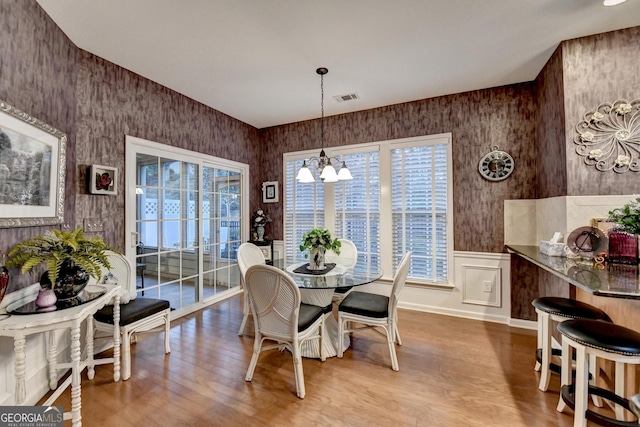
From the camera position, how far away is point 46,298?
5.64 feet

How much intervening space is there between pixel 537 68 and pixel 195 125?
410cm

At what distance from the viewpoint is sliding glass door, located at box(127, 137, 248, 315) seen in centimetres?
314

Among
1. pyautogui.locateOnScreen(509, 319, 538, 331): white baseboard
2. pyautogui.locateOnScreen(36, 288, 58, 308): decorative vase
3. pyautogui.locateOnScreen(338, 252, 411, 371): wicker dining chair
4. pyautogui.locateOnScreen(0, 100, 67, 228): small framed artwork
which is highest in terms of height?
pyautogui.locateOnScreen(0, 100, 67, 228): small framed artwork

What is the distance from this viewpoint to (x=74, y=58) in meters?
2.50

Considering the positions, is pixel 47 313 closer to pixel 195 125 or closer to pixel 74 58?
pixel 74 58

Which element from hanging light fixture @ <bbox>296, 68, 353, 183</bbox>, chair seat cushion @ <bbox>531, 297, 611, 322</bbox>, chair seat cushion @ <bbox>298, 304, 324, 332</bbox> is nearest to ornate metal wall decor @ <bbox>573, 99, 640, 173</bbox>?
chair seat cushion @ <bbox>531, 297, 611, 322</bbox>

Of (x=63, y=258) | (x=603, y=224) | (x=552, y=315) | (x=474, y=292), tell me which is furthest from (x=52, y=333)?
(x=603, y=224)

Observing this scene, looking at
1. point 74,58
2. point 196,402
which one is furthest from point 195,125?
point 196,402

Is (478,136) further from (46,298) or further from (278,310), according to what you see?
(46,298)

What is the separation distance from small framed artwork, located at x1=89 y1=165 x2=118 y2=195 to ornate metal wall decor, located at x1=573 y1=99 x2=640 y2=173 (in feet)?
14.2

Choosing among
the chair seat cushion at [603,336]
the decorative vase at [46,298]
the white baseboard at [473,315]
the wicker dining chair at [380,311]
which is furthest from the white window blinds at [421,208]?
the decorative vase at [46,298]

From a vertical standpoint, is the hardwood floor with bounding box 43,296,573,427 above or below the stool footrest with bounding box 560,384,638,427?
below

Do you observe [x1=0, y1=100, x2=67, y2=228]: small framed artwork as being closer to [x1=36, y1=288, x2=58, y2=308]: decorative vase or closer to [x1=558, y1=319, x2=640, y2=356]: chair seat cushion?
[x1=36, y1=288, x2=58, y2=308]: decorative vase

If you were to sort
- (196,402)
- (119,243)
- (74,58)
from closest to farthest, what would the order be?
(196,402), (74,58), (119,243)
